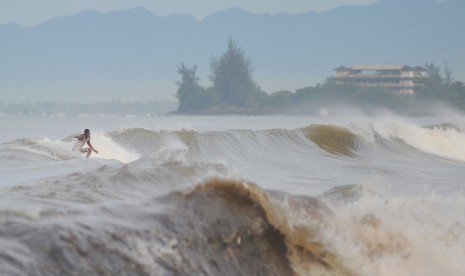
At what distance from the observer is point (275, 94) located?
5876 inches

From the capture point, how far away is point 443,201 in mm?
10117

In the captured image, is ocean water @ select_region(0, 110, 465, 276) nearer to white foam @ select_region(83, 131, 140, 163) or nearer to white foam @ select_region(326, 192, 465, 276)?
white foam @ select_region(326, 192, 465, 276)

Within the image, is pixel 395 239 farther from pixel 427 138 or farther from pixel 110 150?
pixel 427 138

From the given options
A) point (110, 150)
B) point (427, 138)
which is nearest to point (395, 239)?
point (110, 150)

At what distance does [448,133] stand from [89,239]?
102 ft

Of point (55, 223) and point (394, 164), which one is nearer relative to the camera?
point (55, 223)

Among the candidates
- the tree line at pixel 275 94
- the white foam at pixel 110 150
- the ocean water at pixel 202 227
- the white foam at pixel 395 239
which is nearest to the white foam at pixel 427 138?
the white foam at pixel 110 150

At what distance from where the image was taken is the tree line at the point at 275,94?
137 m

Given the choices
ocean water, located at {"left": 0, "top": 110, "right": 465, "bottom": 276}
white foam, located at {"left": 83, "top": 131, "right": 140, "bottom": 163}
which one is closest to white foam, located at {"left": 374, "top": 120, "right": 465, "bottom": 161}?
white foam, located at {"left": 83, "top": 131, "right": 140, "bottom": 163}

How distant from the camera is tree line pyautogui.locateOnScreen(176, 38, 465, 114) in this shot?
136875 millimetres

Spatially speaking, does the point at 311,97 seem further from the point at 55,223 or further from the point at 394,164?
the point at 55,223

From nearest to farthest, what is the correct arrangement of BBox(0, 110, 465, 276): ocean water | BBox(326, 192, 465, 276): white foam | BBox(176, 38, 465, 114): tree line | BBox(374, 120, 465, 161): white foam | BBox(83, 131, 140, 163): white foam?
BBox(0, 110, 465, 276): ocean water
BBox(326, 192, 465, 276): white foam
BBox(83, 131, 140, 163): white foam
BBox(374, 120, 465, 161): white foam
BBox(176, 38, 465, 114): tree line

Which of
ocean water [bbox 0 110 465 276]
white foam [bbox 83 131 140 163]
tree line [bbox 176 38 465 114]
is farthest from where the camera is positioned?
tree line [bbox 176 38 465 114]

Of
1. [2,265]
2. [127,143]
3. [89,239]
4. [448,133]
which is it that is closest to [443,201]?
[89,239]
